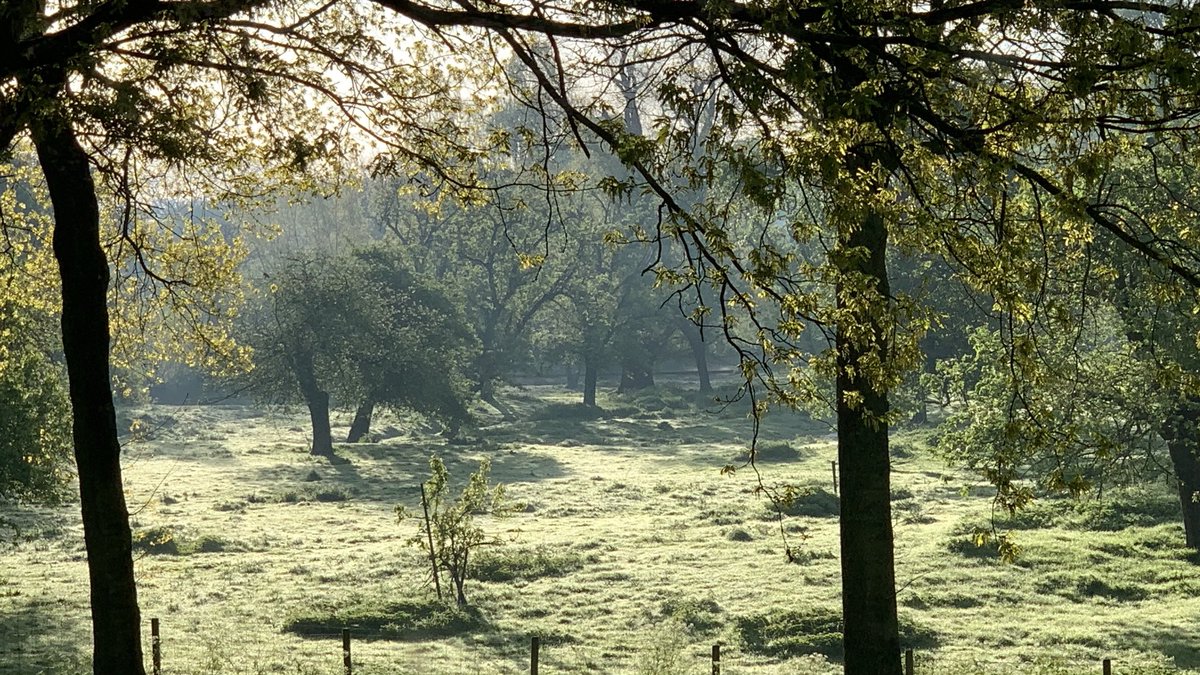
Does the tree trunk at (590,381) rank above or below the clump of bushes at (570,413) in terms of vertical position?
above

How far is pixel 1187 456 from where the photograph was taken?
99.0 feet

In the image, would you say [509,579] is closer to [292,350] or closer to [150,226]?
[150,226]

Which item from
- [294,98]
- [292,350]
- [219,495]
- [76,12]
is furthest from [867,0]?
[292,350]

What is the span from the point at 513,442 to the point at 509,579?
36.2 meters

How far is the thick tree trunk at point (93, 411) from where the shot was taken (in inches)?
484

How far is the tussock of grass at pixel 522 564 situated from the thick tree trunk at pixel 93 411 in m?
19.9

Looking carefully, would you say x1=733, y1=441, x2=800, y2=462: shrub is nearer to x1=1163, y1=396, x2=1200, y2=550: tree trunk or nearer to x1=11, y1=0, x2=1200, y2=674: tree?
x1=1163, y1=396, x2=1200, y2=550: tree trunk

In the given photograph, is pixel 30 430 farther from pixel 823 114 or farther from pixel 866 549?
pixel 823 114

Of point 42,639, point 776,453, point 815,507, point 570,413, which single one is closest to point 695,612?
point 42,639

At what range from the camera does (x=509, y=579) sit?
31812 millimetres

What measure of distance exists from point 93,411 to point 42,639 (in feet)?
45.2

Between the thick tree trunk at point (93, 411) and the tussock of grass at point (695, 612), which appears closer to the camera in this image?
the thick tree trunk at point (93, 411)

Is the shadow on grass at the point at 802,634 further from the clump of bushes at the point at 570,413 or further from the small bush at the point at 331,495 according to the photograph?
the clump of bushes at the point at 570,413

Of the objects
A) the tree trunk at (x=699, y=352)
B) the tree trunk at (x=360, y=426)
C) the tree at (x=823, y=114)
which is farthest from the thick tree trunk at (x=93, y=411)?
the tree trunk at (x=699, y=352)
